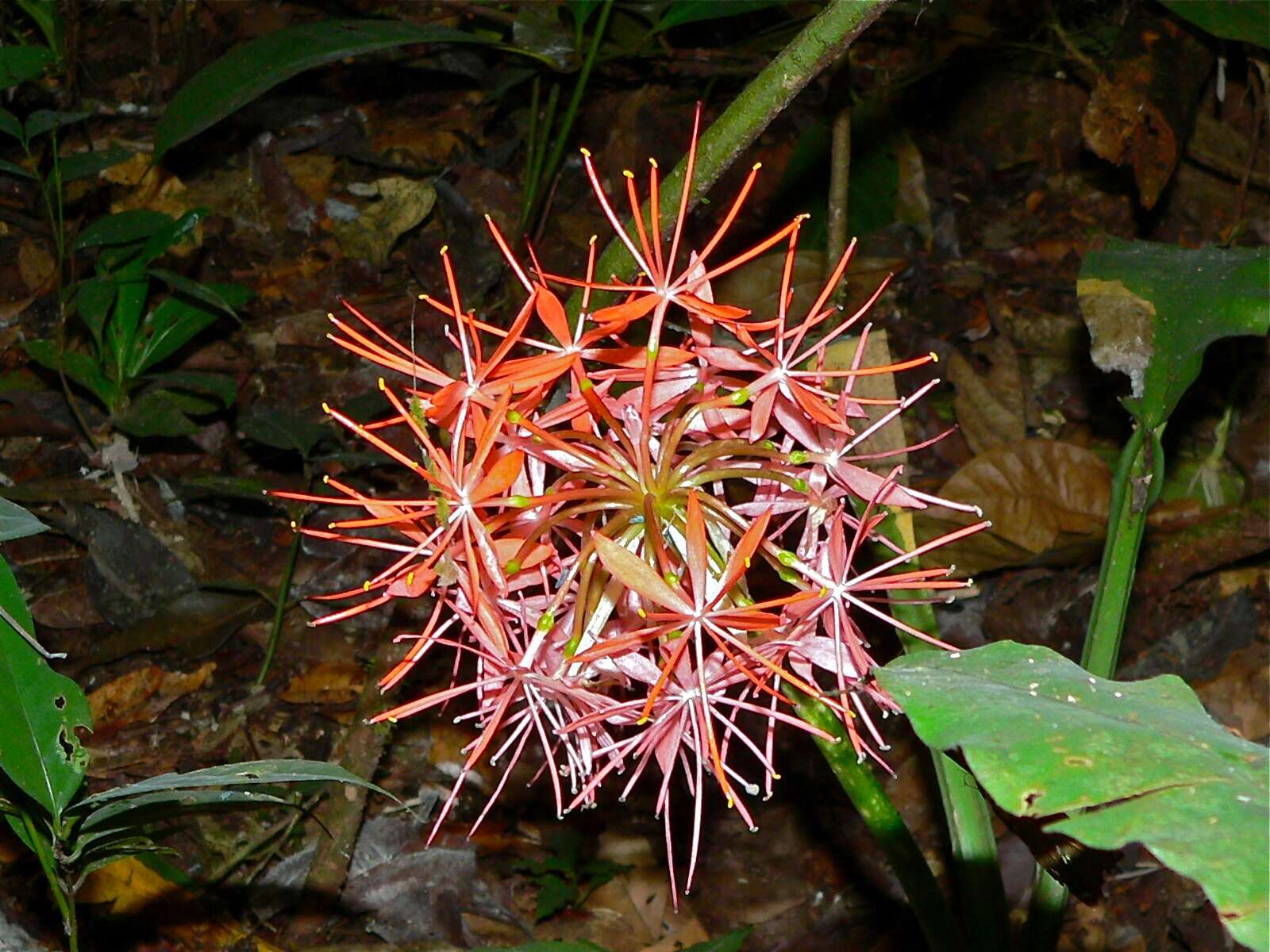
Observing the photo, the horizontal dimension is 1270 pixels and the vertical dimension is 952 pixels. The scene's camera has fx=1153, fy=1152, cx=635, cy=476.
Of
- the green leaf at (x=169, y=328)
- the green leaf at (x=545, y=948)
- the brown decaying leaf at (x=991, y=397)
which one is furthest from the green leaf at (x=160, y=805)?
the brown decaying leaf at (x=991, y=397)

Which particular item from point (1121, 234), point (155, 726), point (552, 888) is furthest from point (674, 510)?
point (1121, 234)

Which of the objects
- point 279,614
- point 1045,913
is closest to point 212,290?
point 279,614

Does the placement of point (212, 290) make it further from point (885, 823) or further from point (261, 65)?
point (885, 823)

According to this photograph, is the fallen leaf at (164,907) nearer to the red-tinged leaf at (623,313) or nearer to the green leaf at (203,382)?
the green leaf at (203,382)

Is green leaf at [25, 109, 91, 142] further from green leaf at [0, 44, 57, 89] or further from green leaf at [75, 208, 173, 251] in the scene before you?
green leaf at [75, 208, 173, 251]

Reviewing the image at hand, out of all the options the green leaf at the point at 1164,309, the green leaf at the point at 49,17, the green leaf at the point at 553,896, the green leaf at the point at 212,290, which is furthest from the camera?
the green leaf at the point at 49,17

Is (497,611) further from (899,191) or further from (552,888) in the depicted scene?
(899,191)

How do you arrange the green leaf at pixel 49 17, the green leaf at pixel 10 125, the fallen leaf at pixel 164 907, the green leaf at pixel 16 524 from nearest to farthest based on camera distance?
the green leaf at pixel 16 524
the fallen leaf at pixel 164 907
the green leaf at pixel 10 125
the green leaf at pixel 49 17
